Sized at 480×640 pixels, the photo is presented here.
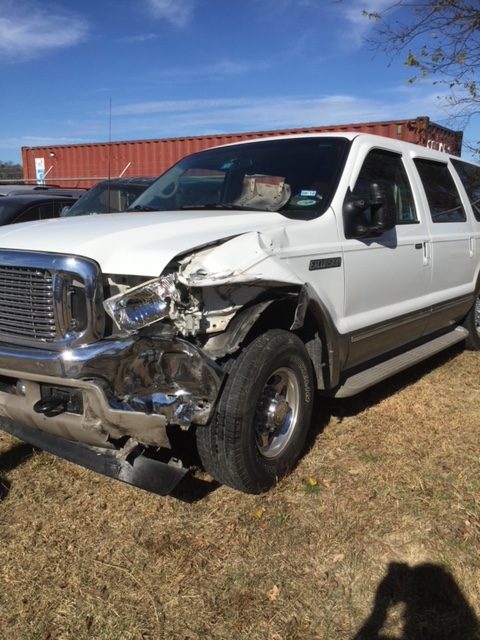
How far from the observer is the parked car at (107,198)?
22.7 ft

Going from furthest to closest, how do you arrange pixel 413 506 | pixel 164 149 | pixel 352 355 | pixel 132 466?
pixel 164 149
pixel 352 355
pixel 413 506
pixel 132 466

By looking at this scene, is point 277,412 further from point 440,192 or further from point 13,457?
point 440,192

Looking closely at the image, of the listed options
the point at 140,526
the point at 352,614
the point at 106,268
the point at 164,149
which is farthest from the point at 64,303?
the point at 164,149

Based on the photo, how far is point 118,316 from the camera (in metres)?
2.78

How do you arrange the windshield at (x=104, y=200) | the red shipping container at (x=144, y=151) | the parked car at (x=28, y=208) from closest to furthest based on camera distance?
the windshield at (x=104, y=200)
the parked car at (x=28, y=208)
the red shipping container at (x=144, y=151)

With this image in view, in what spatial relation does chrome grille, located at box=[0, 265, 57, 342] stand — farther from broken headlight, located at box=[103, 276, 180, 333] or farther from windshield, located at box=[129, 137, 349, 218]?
windshield, located at box=[129, 137, 349, 218]

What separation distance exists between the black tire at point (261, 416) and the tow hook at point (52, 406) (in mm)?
692

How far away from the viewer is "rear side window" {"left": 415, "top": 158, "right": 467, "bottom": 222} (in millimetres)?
5152

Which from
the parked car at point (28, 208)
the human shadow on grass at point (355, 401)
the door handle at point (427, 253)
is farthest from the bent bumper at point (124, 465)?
the parked car at point (28, 208)

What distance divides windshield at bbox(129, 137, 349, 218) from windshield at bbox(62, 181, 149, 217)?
2063mm

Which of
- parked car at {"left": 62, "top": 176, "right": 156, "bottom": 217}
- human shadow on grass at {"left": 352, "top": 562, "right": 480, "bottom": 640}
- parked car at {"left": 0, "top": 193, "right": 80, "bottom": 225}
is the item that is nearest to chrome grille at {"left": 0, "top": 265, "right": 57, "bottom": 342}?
human shadow on grass at {"left": 352, "top": 562, "right": 480, "bottom": 640}

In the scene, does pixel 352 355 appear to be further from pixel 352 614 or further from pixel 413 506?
pixel 352 614

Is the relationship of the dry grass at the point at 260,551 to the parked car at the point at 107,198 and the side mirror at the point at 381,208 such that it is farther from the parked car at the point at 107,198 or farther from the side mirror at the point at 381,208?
the parked car at the point at 107,198

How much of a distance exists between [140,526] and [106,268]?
4.46ft
